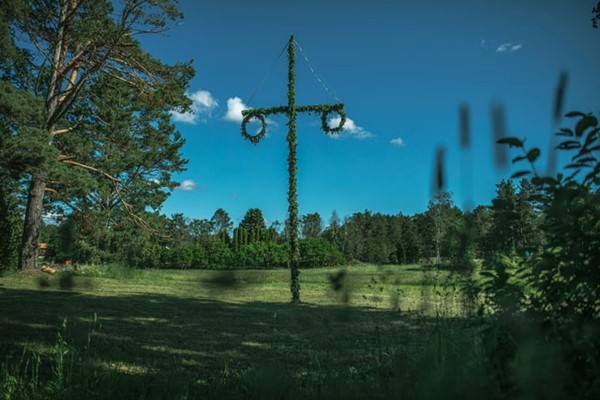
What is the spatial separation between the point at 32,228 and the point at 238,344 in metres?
15.3

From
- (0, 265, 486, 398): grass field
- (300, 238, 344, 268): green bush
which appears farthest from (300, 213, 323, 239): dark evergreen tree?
(0, 265, 486, 398): grass field

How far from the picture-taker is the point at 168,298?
11.3 m

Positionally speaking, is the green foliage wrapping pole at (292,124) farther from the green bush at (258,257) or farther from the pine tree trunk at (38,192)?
the pine tree trunk at (38,192)

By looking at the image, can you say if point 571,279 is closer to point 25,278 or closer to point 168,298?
point 168,298

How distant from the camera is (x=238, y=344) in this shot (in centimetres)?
587

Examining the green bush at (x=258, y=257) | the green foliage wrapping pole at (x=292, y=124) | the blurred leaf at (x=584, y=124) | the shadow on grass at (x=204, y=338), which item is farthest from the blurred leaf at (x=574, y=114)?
the green foliage wrapping pole at (x=292, y=124)

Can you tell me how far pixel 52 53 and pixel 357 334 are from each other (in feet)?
61.6

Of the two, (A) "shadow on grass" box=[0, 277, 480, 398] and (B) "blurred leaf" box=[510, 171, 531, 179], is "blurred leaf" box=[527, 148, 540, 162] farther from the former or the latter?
(A) "shadow on grass" box=[0, 277, 480, 398]

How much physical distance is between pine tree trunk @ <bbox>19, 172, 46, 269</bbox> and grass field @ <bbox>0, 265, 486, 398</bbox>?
845 centimetres

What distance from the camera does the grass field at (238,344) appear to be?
9.09ft

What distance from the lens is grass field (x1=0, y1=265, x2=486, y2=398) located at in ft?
9.09

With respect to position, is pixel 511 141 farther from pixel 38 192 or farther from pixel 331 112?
pixel 38 192

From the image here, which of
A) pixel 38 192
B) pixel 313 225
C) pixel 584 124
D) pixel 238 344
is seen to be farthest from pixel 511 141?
pixel 313 225

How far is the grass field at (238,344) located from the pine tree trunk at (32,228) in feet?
27.7
